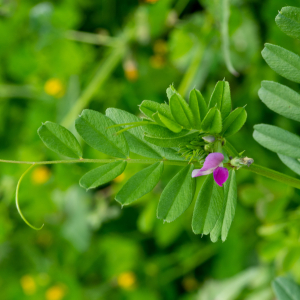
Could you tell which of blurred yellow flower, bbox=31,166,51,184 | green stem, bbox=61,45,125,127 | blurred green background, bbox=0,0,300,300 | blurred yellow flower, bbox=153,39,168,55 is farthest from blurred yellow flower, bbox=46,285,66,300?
blurred yellow flower, bbox=153,39,168,55

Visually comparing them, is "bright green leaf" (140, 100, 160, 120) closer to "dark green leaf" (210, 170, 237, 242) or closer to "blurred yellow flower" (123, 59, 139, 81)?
"dark green leaf" (210, 170, 237, 242)

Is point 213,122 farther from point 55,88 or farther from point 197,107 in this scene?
point 55,88

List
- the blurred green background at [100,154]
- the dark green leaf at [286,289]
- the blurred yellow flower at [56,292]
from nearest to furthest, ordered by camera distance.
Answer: the dark green leaf at [286,289], the blurred green background at [100,154], the blurred yellow flower at [56,292]

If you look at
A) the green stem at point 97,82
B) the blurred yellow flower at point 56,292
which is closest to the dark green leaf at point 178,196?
the green stem at point 97,82

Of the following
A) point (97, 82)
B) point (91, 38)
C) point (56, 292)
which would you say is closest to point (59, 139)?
point (97, 82)

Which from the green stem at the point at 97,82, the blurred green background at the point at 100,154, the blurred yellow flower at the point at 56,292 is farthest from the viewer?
the blurred yellow flower at the point at 56,292

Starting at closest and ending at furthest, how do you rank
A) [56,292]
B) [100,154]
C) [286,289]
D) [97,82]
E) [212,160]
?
[212,160], [286,289], [100,154], [97,82], [56,292]

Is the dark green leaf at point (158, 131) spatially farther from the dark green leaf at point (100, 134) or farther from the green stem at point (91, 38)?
the green stem at point (91, 38)
